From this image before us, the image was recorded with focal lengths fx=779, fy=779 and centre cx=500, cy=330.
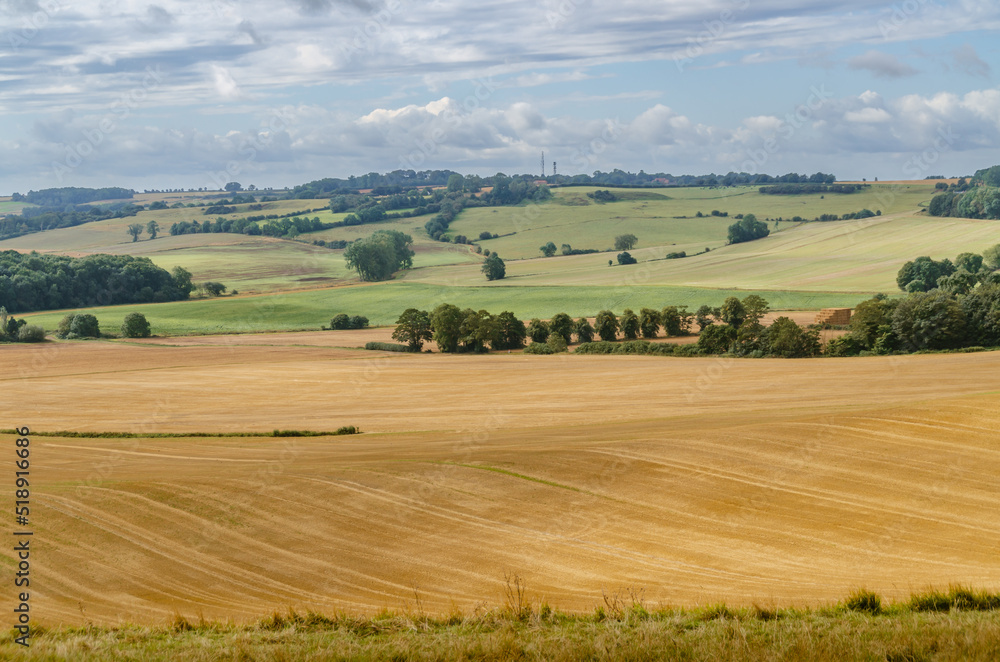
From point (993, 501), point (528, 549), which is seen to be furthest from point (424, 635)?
point (993, 501)

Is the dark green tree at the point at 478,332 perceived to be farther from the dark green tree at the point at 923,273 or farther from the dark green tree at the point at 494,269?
the dark green tree at the point at 923,273

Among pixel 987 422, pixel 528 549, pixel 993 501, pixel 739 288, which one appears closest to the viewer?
pixel 528 549

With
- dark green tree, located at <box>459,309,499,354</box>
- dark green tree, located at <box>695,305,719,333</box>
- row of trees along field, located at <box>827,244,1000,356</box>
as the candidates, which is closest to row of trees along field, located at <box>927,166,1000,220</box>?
row of trees along field, located at <box>827,244,1000,356</box>

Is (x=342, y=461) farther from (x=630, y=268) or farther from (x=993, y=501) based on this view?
(x=630, y=268)

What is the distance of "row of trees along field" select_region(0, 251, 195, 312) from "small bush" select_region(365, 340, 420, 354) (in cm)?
5379

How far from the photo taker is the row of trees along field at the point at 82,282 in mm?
100312

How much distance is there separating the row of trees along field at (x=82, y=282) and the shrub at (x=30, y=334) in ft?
81.3

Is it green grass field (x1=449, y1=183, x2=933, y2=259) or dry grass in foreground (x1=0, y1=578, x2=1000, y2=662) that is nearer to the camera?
dry grass in foreground (x1=0, y1=578, x2=1000, y2=662)

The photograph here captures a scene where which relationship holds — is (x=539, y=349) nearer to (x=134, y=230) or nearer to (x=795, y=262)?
(x=795, y=262)

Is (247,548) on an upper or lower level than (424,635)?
lower

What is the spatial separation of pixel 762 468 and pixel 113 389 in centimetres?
4156

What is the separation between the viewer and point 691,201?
630 ft

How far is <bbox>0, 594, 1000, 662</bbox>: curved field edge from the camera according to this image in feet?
33.2

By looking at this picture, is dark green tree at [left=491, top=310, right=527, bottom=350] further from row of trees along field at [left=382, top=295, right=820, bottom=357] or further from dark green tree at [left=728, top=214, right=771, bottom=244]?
dark green tree at [left=728, top=214, right=771, bottom=244]
